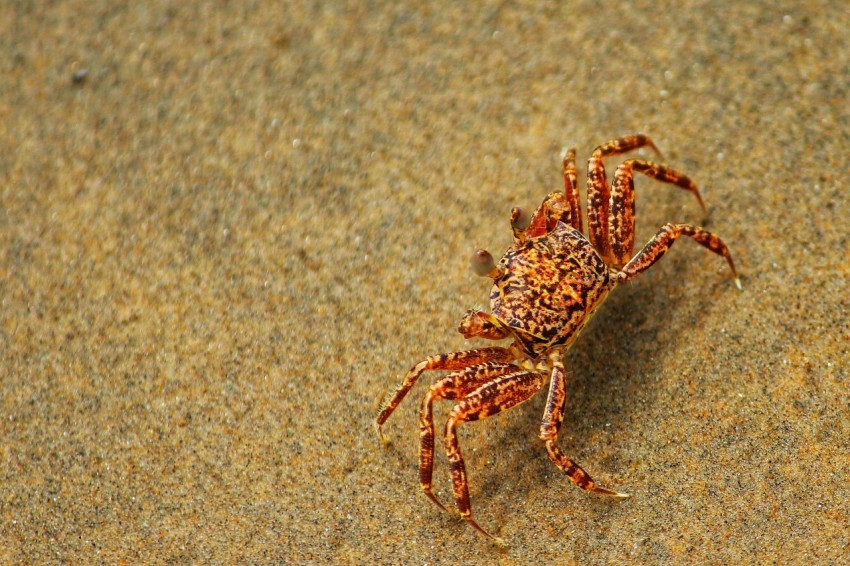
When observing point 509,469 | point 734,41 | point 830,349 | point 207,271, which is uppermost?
point 734,41

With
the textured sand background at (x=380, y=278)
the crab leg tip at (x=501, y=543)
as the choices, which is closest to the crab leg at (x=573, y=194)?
the textured sand background at (x=380, y=278)

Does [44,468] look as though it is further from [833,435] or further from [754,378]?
[833,435]

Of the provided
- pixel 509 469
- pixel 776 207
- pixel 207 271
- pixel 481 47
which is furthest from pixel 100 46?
pixel 776 207

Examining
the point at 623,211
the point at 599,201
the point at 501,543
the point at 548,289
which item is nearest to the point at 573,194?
the point at 599,201

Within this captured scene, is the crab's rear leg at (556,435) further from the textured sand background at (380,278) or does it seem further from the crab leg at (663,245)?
the crab leg at (663,245)

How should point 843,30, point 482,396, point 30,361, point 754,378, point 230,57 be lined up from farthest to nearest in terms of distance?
point 230,57 < point 843,30 < point 30,361 < point 754,378 < point 482,396

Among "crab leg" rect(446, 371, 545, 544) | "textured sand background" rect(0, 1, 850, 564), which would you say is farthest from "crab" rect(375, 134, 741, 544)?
"textured sand background" rect(0, 1, 850, 564)

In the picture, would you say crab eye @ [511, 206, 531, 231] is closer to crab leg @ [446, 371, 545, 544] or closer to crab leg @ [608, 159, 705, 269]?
crab leg @ [608, 159, 705, 269]
